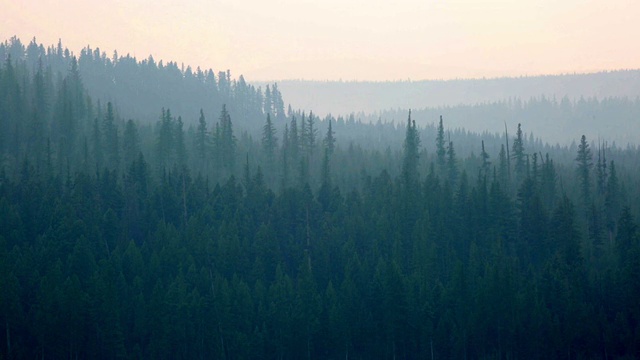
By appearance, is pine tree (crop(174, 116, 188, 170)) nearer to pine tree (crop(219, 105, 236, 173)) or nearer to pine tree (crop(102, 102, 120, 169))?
pine tree (crop(219, 105, 236, 173))

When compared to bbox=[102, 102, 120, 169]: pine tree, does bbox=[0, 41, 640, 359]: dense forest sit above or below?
below

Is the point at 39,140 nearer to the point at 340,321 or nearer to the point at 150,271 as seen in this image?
the point at 150,271

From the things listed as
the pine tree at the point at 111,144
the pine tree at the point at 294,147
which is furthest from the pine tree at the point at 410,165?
the pine tree at the point at 111,144

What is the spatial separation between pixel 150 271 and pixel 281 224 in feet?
92.7

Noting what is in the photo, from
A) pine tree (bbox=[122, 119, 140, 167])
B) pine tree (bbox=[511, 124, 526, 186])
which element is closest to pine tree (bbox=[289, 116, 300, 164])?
pine tree (bbox=[122, 119, 140, 167])

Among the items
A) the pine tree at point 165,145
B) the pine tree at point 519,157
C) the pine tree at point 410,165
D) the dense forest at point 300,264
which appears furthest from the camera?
the pine tree at point 519,157

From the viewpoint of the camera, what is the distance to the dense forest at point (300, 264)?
93.4 m

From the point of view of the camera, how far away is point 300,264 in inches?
4520

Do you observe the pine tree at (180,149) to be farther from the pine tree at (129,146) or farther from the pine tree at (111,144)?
the pine tree at (111,144)

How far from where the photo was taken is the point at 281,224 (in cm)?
12625

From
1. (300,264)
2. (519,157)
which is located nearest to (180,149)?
(300,264)

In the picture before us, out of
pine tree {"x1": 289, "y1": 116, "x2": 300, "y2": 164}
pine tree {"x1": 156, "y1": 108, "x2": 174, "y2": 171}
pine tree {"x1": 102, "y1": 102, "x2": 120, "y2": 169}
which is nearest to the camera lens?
pine tree {"x1": 102, "y1": 102, "x2": 120, "y2": 169}

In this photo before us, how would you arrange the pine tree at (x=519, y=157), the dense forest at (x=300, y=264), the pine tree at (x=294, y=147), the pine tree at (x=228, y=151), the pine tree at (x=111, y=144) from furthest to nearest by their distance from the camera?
the pine tree at (x=294, y=147) → the pine tree at (x=228, y=151) → the pine tree at (x=519, y=157) → the pine tree at (x=111, y=144) → the dense forest at (x=300, y=264)

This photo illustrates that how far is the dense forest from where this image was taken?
9344 cm
